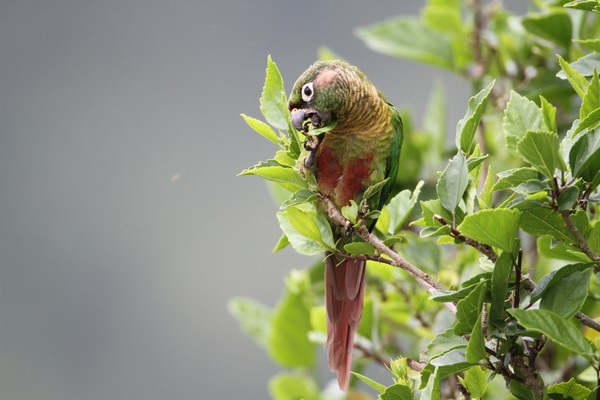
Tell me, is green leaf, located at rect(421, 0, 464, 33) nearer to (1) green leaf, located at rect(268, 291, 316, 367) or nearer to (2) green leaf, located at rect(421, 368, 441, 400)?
(1) green leaf, located at rect(268, 291, 316, 367)

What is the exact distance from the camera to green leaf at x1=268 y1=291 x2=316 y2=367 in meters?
1.41

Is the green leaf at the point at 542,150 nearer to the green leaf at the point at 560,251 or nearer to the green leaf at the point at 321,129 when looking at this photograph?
the green leaf at the point at 560,251

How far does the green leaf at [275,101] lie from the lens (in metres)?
0.81

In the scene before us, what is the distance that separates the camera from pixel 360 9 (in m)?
4.08

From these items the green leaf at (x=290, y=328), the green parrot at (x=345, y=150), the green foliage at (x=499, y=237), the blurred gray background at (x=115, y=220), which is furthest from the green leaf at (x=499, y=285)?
the blurred gray background at (x=115, y=220)

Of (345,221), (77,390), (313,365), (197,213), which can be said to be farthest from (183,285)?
Answer: (345,221)

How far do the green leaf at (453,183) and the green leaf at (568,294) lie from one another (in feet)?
0.38

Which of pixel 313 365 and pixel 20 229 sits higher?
pixel 313 365

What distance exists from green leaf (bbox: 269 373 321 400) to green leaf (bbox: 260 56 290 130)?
752mm

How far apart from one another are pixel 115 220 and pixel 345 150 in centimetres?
308

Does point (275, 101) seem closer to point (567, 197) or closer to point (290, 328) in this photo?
point (567, 197)

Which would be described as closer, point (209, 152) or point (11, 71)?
point (209, 152)

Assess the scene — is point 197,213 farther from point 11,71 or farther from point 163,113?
point 11,71

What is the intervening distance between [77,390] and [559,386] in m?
3.64
